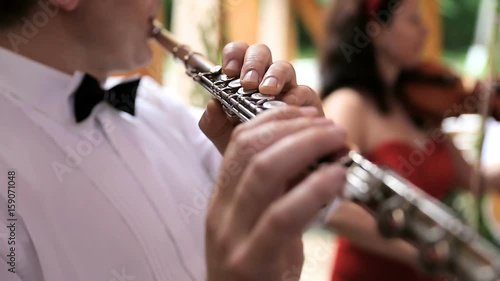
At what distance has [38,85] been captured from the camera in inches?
32.9

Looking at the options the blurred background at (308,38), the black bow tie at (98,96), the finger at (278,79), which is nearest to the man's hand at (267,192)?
the finger at (278,79)

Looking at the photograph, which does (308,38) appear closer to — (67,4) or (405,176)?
(405,176)

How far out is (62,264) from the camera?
0.74 m

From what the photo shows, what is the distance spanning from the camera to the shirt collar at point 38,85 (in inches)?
32.3

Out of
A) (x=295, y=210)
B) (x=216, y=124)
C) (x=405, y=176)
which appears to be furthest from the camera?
(x=405, y=176)

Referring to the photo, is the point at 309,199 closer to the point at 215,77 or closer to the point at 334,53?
the point at 215,77

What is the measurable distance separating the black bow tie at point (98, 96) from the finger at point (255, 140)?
1.50ft

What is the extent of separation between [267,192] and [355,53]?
1.09 meters

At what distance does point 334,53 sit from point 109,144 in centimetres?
79

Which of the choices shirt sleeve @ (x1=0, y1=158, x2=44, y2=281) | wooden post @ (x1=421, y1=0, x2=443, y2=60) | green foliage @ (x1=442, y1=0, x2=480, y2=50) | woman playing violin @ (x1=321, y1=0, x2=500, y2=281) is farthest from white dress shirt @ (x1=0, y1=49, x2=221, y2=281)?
green foliage @ (x1=442, y1=0, x2=480, y2=50)

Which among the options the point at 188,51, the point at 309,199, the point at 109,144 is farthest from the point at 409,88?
the point at 309,199

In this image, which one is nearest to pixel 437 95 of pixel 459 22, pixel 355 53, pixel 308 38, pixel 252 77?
pixel 355 53

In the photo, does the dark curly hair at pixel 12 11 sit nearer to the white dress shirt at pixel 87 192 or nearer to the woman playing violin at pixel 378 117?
the white dress shirt at pixel 87 192

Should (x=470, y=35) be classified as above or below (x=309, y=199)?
below
